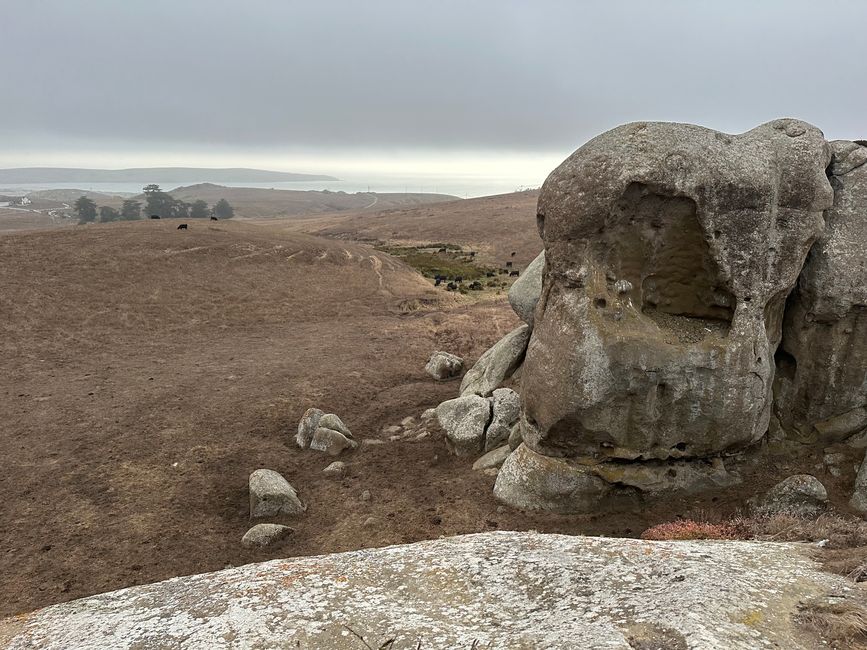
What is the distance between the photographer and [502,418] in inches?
778

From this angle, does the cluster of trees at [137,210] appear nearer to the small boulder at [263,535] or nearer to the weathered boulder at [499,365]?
the weathered boulder at [499,365]

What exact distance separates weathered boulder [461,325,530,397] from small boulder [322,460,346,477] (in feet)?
20.6

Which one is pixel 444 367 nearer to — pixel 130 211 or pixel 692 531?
pixel 692 531

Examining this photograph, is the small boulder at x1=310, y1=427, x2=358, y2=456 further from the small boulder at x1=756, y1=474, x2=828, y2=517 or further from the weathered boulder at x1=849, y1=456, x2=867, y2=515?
the weathered boulder at x1=849, y1=456, x2=867, y2=515

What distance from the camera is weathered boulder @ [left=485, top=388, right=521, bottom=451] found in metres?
19.5

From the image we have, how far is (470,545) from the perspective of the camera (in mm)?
9758

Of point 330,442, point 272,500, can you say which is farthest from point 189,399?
point 272,500

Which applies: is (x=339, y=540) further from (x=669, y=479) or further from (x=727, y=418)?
(x=727, y=418)

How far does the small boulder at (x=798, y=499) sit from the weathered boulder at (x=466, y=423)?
8502 mm

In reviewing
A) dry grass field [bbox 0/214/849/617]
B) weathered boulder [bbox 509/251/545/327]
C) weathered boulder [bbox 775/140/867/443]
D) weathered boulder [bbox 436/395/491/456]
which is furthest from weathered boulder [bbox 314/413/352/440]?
weathered boulder [bbox 775/140/867/443]

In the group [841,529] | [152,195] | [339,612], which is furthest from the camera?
[152,195]

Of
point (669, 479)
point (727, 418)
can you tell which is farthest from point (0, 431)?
point (727, 418)

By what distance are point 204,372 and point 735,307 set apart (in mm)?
24343

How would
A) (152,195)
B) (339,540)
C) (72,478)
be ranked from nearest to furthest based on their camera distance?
(339,540)
(72,478)
(152,195)
